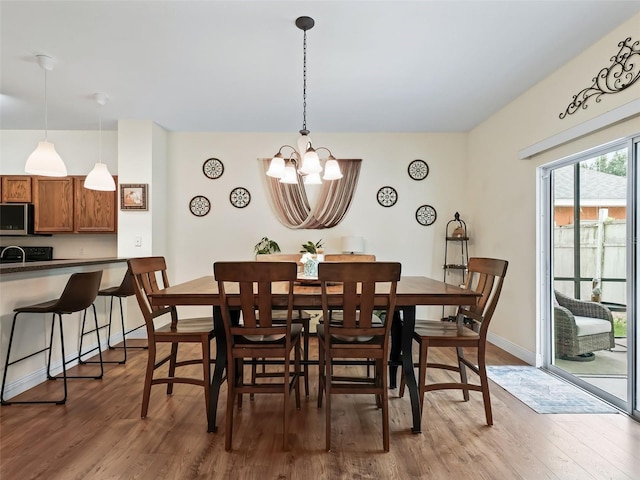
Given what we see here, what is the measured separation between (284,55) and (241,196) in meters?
2.36

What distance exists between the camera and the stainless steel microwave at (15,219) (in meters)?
4.47

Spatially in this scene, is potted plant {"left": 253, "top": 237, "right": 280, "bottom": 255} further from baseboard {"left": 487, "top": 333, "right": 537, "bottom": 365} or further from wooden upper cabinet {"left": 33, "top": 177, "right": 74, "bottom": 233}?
baseboard {"left": 487, "top": 333, "right": 537, "bottom": 365}

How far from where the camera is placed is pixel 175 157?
488 centimetres

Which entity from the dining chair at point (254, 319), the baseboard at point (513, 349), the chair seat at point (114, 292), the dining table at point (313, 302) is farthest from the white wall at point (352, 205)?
the dining chair at point (254, 319)

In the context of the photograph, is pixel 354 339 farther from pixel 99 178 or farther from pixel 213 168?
pixel 213 168

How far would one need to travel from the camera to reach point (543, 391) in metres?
2.80

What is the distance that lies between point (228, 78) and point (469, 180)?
11.0 feet

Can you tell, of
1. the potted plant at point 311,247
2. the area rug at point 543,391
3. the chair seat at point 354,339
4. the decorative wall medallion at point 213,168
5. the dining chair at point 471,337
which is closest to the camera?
the chair seat at point 354,339

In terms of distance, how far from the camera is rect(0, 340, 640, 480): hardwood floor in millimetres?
1791

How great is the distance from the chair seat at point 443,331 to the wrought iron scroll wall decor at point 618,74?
77.5 inches

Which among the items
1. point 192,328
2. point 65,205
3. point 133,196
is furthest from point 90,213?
point 192,328

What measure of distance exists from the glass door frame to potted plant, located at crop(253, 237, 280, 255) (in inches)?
119

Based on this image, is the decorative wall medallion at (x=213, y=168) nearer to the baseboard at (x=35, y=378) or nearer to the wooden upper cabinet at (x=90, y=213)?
the wooden upper cabinet at (x=90, y=213)

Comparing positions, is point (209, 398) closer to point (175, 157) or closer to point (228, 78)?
point (228, 78)
